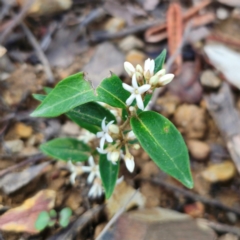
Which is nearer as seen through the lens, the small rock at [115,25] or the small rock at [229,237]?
the small rock at [229,237]

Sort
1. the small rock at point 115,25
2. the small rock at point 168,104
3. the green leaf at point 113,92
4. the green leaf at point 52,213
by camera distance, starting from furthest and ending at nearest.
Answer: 1. the small rock at point 115,25
2. the small rock at point 168,104
3. the green leaf at point 52,213
4. the green leaf at point 113,92

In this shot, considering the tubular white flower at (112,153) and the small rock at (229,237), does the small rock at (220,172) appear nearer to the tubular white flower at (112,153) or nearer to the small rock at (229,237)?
the small rock at (229,237)

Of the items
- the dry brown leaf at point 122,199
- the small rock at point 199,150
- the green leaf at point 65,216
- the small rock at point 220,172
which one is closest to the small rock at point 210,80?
the small rock at point 199,150

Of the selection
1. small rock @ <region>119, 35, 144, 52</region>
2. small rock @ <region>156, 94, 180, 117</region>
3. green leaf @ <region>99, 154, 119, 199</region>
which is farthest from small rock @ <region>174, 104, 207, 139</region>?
green leaf @ <region>99, 154, 119, 199</region>

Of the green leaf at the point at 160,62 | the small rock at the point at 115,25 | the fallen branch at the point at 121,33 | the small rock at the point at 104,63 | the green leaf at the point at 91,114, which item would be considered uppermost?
the green leaf at the point at 160,62

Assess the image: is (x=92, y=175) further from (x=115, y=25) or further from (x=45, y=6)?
(x=45, y=6)

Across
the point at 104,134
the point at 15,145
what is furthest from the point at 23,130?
the point at 104,134

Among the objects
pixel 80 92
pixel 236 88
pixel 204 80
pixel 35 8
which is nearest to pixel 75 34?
pixel 35 8
